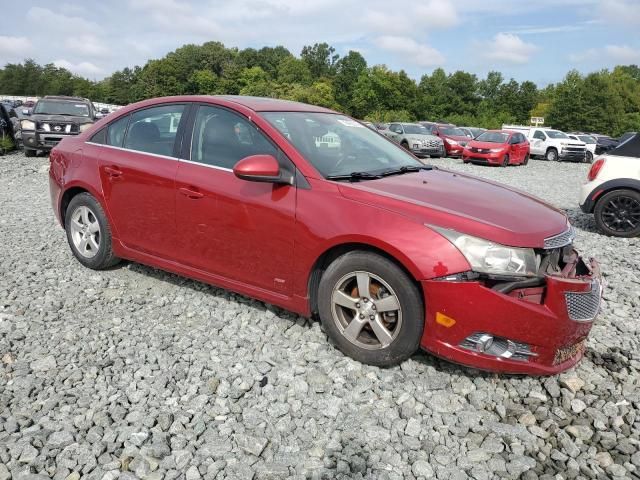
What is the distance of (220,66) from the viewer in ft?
370

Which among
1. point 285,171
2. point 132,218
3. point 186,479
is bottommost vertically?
point 186,479

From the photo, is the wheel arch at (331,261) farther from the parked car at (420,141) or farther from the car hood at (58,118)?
the parked car at (420,141)

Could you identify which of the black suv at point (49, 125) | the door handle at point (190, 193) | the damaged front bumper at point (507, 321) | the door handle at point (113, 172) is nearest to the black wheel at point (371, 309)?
the damaged front bumper at point (507, 321)

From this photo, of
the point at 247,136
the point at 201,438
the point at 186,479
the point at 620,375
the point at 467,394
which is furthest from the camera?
the point at 247,136

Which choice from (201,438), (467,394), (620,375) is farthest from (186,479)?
(620,375)

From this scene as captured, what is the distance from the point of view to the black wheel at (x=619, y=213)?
25.6 ft

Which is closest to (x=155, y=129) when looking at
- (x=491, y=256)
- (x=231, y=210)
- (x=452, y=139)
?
(x=231, y=210)

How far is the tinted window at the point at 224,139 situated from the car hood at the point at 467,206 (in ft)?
2.66

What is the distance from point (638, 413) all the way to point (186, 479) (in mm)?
2546

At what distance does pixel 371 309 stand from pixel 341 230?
53cm

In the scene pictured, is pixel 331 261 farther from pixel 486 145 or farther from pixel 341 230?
pixel 486 145

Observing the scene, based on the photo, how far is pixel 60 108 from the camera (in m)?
16.1

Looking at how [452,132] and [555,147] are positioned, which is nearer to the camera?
[452,132]

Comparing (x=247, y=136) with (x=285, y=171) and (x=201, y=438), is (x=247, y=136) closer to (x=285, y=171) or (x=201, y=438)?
(x=285, y=171)
